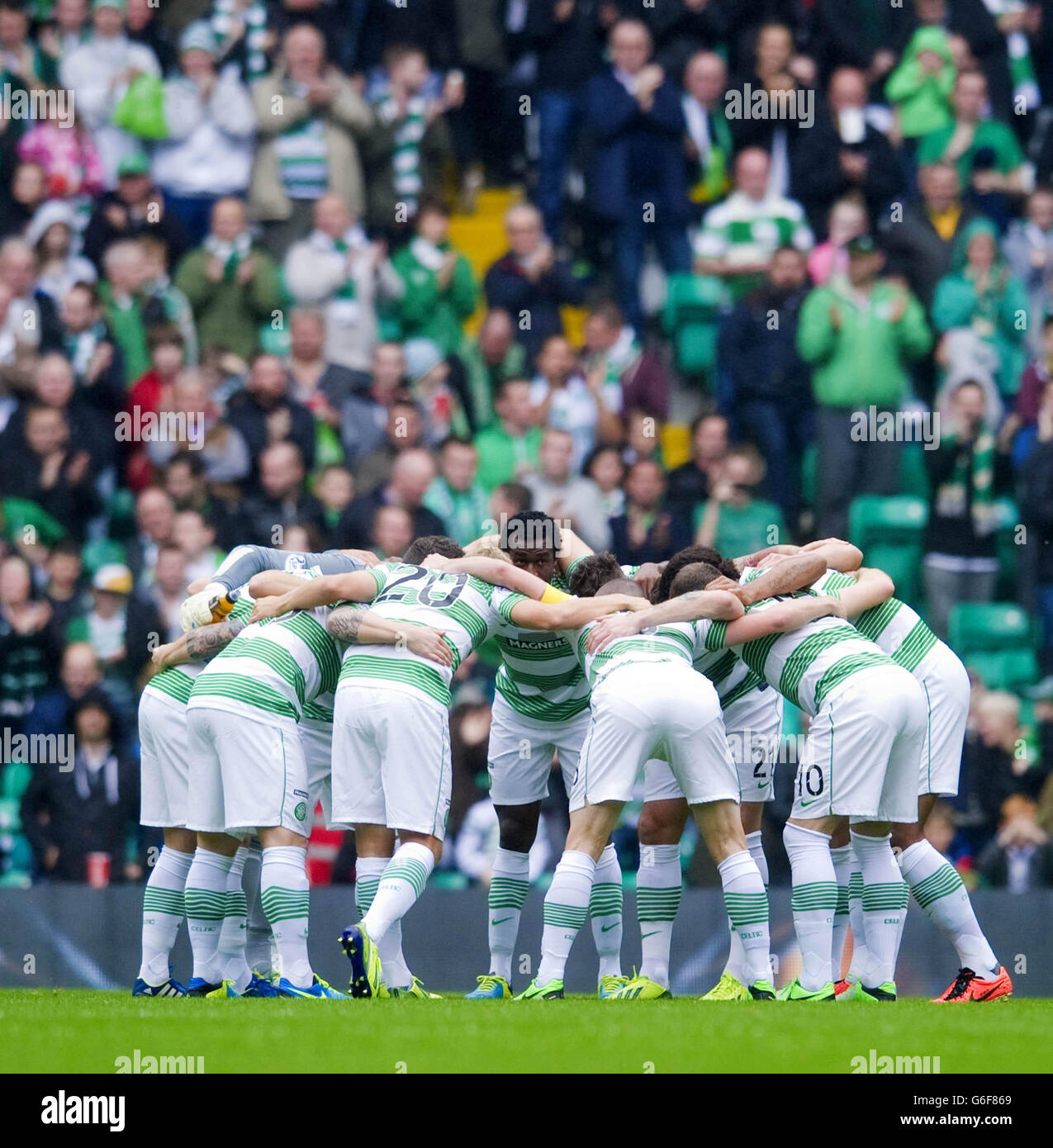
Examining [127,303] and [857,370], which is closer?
[857,370]

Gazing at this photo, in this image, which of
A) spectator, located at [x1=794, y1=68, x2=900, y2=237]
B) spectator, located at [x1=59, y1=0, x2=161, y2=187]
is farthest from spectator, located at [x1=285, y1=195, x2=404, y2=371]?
spectator, located at [x1=794, y1=68, x2=900, y2=237]

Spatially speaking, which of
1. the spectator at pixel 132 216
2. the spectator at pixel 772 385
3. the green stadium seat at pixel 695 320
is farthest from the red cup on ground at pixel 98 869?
the green stadium seat at pixel 695 320

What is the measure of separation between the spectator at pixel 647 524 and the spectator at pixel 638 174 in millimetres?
1585

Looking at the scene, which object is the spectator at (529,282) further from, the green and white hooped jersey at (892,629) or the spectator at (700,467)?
the green and white hooped jersey at (892,629)

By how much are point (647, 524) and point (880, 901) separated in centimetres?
478

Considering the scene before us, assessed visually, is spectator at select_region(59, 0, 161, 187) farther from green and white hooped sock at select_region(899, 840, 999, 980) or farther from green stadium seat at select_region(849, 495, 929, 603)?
green and white hooped sock at select_region(899, 840, 999, 980)

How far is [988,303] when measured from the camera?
46.6 ft

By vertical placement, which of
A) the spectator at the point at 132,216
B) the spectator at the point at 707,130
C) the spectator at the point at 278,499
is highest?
the spectator at the point at 707,130

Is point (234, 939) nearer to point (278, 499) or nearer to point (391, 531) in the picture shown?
point (391, 531)

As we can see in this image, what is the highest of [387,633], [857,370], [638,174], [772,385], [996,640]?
[638,174]

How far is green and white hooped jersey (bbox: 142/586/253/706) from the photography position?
10055 mm

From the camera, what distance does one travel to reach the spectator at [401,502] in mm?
13305

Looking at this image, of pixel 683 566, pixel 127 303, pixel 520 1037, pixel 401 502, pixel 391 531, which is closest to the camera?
pixel 520 1037
